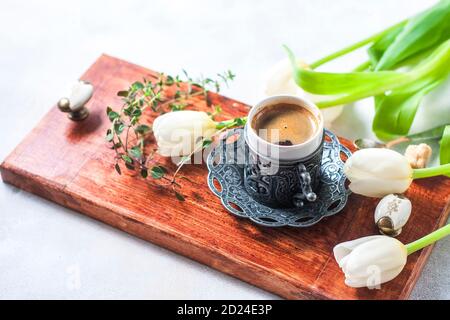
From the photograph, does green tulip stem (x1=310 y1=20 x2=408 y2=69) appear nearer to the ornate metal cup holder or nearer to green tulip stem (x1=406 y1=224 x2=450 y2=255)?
the ornate metal cup holder

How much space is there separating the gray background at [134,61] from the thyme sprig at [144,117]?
0.10 m

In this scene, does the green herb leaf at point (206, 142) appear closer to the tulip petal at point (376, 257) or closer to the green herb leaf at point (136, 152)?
the green herb leaf at point (136, 152)

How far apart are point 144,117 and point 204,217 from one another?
0.75 ft

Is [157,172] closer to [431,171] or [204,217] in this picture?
[204,217]

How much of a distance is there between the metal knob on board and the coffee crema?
0.31m

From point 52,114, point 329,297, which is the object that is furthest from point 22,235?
point 329,297

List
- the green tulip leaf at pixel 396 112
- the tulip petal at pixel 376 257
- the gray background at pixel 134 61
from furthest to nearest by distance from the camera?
the green tulip leaf at pixel 396 112, the gray background at pixel 134 61, the tulip petal at pixel 376 257

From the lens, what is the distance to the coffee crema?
1.05m

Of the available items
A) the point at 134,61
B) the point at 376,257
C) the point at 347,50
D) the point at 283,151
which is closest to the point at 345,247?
the point at 376,257

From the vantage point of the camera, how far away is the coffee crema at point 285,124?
41.3 inches

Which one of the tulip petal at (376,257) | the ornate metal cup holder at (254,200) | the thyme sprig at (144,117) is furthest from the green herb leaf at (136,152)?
the tulip petal at (376,257)

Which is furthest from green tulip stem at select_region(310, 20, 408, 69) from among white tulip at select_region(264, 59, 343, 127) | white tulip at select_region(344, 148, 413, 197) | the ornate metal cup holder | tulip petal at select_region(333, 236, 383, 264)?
tulip petal at select_region(333, 236, 383, 264)

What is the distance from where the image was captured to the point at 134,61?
145 cm
